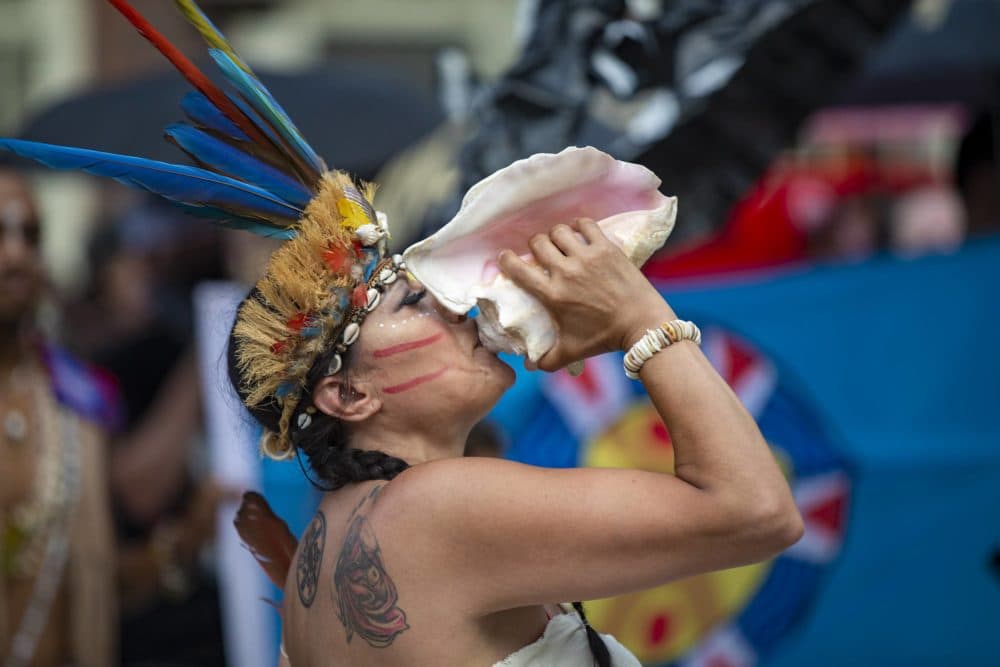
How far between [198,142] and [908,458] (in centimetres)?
244

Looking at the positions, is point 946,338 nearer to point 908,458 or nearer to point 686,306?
point 908,458

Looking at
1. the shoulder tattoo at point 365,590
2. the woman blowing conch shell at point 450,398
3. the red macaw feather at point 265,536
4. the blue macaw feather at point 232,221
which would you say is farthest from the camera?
the red macaw feather at point 265,536

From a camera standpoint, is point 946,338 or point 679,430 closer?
point 679,430

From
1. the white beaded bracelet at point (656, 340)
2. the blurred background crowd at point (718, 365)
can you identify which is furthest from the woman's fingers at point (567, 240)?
the blurred background crowd at point (718, 365)

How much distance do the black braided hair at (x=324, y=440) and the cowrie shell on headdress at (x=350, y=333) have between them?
0.07 ft

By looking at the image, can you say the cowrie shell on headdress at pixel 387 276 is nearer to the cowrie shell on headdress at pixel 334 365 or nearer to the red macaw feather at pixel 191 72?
the cowrie shell on headdress at pixel 334 365

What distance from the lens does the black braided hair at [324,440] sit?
1777 mm

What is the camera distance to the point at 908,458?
350 cm

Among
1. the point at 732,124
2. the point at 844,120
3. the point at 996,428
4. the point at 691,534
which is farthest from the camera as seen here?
the point at 844,120

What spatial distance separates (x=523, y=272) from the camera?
5.31 feet

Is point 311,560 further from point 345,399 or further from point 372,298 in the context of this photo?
point 372,298

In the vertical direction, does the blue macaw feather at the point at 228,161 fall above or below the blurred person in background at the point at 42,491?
above

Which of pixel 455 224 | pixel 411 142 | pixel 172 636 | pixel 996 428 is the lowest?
pixel 172 636

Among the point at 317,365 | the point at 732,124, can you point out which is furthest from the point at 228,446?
the point at 317,365
